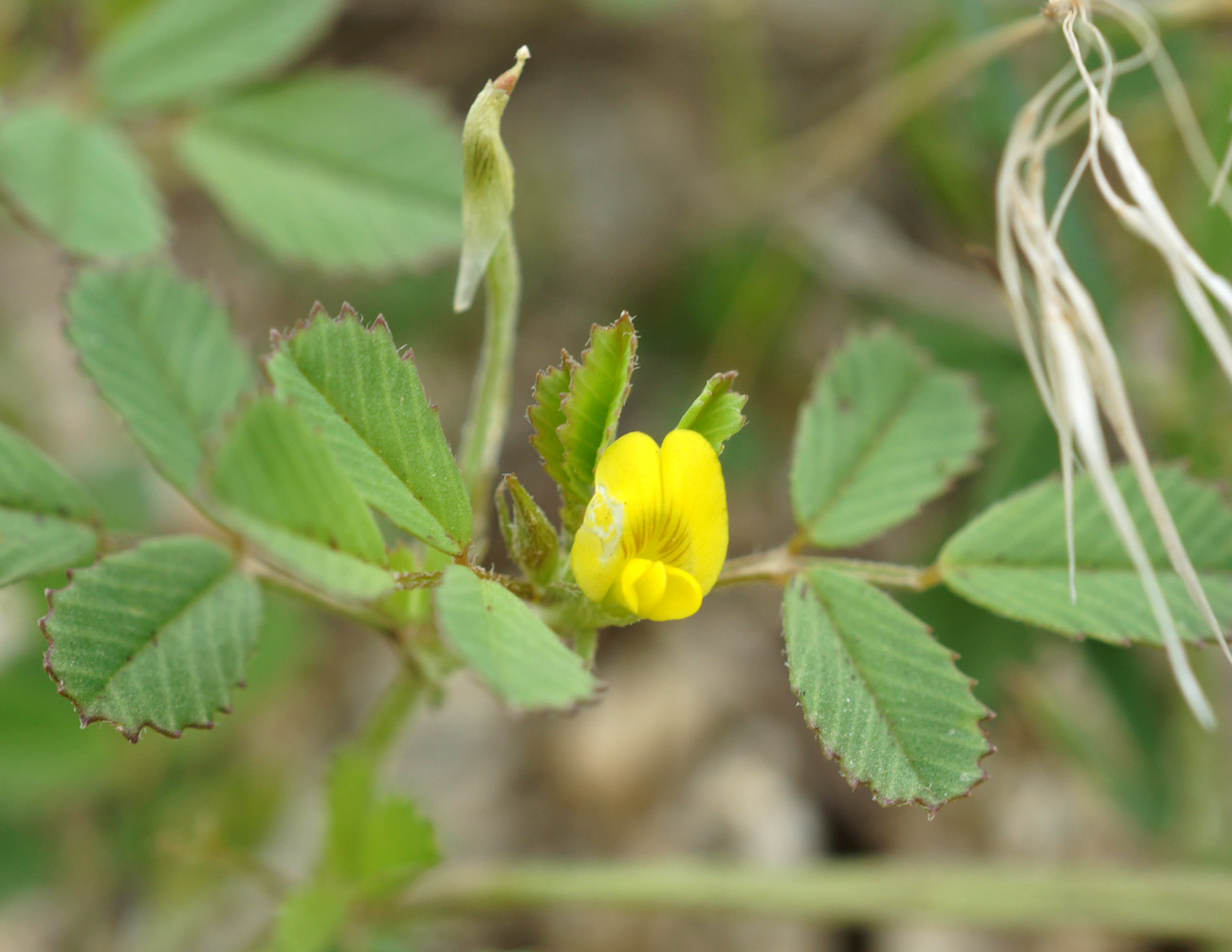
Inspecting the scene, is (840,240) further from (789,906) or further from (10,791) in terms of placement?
(10,791)

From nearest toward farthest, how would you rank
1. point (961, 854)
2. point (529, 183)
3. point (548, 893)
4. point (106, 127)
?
point (548, 893), point (106, 127), point (961, 854), point (529, 183)

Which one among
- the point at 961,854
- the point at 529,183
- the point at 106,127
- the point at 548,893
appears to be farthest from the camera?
the point at 529,183

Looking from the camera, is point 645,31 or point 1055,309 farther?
point 645,31

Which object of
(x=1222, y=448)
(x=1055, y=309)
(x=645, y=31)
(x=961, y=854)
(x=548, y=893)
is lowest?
(x=961, y=854)

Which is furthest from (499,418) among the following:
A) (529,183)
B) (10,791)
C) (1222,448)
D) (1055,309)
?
(529,183)

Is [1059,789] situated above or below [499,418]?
below

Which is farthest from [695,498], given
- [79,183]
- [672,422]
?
[672,422]

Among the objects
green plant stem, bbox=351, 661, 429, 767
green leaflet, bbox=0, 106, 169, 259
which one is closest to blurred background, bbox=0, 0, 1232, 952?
green leaflet, bbox=0, 106, 169, 259
